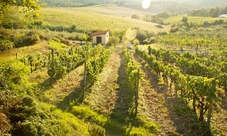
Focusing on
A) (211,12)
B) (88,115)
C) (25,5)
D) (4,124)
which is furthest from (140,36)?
(211,12)

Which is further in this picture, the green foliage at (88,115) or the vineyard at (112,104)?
the green foliage at (88,115)

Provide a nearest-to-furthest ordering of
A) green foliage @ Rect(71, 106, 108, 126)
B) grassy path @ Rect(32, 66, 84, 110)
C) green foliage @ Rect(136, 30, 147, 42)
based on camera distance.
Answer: green foliage @ Rect(71, 106, 108, 126) < grassy path @ Rect(32, 66, 84, 110) < green foliage @ Rect(136, 30, 147, 42)

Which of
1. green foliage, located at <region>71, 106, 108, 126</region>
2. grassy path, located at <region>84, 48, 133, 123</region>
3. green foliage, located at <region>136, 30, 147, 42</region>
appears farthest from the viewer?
green foliage, located at <region>136, 30, 147, 42</region>

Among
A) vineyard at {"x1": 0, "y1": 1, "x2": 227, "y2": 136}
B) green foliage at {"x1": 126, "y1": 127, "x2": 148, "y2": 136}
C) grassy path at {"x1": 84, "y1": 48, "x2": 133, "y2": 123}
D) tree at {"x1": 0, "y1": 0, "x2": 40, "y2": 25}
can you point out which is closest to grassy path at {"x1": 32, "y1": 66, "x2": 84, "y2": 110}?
vineyard at {"x1": 0, "y1": 1, "x2": 227, "y2": 136}

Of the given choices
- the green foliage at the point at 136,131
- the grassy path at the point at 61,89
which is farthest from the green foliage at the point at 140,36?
the green foliage at the point at 136,131

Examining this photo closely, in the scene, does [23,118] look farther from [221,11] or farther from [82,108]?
[221,11]

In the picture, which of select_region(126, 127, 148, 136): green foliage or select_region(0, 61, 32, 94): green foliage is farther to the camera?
select_region(126, 127, 148, 136): green foliage

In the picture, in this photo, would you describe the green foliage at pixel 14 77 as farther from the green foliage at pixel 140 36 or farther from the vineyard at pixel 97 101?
the green foliage at pixel 140 36

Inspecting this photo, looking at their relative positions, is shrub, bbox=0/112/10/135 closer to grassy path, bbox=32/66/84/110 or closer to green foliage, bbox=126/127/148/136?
green foliage, bbox=126/127/148/136

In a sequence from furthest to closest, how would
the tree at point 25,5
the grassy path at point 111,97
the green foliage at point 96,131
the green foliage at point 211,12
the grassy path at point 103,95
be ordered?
the green foliage at point 211,12
the grassy path at point 103,95
the grassy path at point 111,97
the green foliage at point 96,131
the tree at point 25,5

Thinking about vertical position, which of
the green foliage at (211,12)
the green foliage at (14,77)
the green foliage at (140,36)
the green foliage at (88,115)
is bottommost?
the green foliage at (88,115)

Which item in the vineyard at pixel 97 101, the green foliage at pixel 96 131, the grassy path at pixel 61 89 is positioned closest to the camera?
the vineyard at pixel 97 101

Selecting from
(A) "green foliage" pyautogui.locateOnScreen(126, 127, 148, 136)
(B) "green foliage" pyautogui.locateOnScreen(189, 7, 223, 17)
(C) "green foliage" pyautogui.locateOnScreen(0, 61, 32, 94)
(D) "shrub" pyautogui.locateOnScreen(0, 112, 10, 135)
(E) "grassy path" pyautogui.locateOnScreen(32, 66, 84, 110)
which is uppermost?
(B) "green foliage" pyautogui.locateOnScreen(189, 7, 223, 17)

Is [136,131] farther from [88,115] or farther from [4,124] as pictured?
Result: [4,124]
